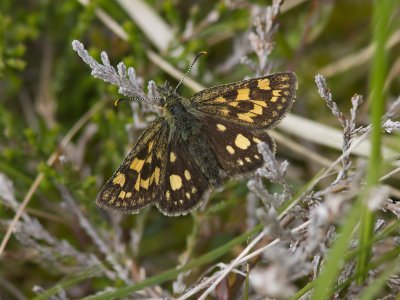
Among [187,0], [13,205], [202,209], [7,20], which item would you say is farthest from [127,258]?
[187,0]

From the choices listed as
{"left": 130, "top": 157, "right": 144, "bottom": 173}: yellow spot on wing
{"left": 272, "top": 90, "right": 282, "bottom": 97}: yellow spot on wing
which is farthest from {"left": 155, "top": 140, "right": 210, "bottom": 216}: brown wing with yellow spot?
{"left": 272, "top": 90, "right": 282, "bottom": 97}: yellow spot on wing

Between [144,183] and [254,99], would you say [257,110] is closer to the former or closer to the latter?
[254,99]

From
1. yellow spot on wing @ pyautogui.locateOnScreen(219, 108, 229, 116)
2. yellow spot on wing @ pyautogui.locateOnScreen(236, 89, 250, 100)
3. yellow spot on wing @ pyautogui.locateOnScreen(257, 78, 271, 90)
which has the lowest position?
yellow spot on wing @ pyautogui.locateOnScreen(257, 78, 271, 90)

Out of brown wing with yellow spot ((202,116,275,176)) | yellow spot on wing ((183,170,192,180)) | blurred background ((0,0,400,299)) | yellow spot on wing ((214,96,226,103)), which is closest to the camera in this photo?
brown wing with yellow spot ((202,116,275,176))

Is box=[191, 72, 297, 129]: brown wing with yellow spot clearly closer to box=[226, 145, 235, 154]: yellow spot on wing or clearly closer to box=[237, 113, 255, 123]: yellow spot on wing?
box=[237, 113, 255, 123]: yellow spot on wing

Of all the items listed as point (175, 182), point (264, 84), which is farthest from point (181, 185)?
point (264, 84)

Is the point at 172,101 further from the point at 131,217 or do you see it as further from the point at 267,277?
the point at 267,277

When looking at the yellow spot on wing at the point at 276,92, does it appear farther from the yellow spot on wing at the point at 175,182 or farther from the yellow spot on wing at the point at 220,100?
the yellow spot on wing at the point at 175,182
